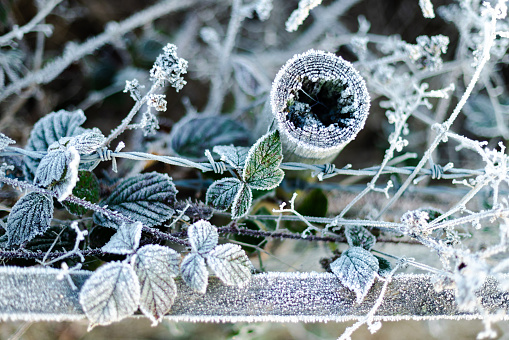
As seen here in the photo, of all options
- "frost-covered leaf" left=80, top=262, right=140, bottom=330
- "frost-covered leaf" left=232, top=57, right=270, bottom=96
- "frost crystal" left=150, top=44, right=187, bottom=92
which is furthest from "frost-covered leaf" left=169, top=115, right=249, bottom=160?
"frost-covered leaf" left=80, top=262, right=140, bottom=330

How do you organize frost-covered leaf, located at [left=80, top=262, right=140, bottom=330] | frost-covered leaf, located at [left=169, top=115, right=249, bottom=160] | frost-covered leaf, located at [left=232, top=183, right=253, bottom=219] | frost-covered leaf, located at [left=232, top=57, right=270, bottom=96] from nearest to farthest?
frost-covered leaf, located at [left=80, top=262, right=140, bottom=330] → frost-covered leaf, located at [left=232, top=183, right=253, bottom=219] → frost-covered leaf, located at [left=169, top=115, right=249, bottom=160] → frost-covered leaf, located at [left=232, top=57, right=270, bottom=96]

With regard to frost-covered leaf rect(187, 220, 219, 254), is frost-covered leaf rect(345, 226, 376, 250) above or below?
above

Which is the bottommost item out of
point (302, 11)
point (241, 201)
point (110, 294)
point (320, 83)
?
point (110, 294)

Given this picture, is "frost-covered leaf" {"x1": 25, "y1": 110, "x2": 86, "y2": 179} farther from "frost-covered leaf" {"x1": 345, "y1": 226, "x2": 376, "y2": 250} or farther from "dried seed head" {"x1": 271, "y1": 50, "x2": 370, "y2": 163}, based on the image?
"frost-covered leaf" {"x1": 345, "y1": 226, "x2": 376, "y2": 250}

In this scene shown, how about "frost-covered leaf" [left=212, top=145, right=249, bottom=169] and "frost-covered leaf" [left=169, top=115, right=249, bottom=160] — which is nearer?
"frost-covered leaf" [left=212, top=145, right=249, bottom=169]

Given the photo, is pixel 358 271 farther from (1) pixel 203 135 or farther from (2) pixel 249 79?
(2) pixel 249 79

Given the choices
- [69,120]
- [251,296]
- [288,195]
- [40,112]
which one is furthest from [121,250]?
→ [40,112]

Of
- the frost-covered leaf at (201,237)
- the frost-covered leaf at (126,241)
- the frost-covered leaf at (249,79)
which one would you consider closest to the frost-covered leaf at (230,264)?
the frost-covered leaf at (201,237)

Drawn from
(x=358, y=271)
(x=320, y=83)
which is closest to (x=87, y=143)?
(x=320, y=83)

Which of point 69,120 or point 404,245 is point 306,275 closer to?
point 404,245
